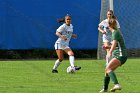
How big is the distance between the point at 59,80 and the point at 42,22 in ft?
35.4

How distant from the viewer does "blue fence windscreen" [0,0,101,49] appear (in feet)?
87.4

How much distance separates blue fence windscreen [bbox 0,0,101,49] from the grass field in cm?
539

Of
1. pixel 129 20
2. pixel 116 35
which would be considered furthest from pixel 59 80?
pixel 129 20

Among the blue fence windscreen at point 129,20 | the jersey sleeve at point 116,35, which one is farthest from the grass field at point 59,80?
the blue fence windscreen at point 129,20

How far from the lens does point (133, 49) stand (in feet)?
90.9

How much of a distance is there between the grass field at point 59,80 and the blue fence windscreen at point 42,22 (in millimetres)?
5392

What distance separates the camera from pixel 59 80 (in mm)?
16359

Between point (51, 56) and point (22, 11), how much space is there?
2719 mm

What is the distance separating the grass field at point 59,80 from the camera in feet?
45.6

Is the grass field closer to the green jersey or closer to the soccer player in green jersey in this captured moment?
the soccer player in green jersey

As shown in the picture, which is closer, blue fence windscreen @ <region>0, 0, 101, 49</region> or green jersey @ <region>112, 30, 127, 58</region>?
green jersey @ <region>112, 30, 127, 58</region>

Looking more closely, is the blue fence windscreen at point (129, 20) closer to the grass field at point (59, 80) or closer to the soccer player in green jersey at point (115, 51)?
the grass field at point (59, 80)

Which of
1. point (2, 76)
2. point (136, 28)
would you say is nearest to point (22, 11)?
point (136, 28)

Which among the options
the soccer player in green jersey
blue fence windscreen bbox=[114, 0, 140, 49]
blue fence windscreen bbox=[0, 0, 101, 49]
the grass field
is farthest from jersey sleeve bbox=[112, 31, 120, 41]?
blue fence windscreen bbox=[114, 0, 140, 49]
